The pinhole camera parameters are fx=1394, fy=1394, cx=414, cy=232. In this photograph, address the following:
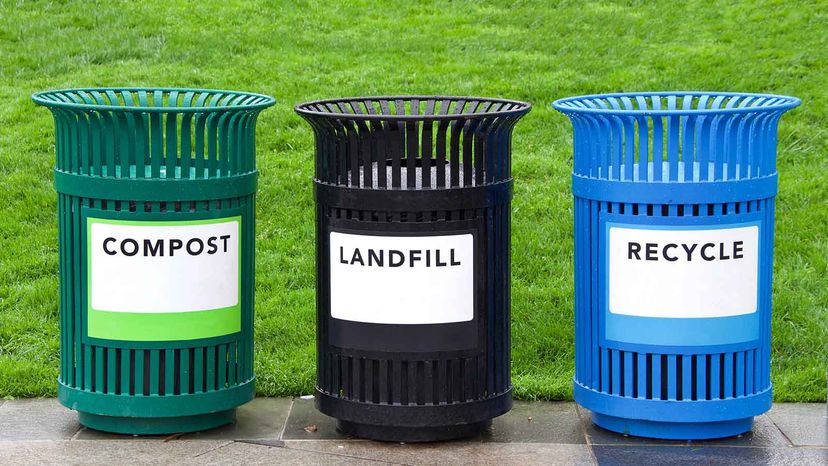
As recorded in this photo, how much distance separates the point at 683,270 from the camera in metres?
4.92

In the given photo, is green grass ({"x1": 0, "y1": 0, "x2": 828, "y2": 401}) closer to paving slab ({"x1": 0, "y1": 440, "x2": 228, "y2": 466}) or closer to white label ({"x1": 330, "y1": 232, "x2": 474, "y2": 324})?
paving slab ({"x1": 0, "y1": 440, "x2": 228, "y2": 466})

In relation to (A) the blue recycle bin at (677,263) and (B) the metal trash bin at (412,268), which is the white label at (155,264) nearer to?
(B) the metal trash bin at (412,268)

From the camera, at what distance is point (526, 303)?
6.86 meters

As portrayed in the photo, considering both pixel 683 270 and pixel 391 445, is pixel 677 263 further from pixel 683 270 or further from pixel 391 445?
pixel 391 445

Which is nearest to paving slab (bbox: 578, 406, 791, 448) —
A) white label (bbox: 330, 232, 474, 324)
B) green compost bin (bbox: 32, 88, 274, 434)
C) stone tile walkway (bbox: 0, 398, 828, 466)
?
stone tile walkway (bbox: 0, 398, 828, 466)

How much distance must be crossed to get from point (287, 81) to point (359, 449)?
543 centimetres

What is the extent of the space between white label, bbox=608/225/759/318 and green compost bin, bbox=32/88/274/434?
1.41m

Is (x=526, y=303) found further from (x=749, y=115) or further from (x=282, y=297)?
(x=749, y=115)

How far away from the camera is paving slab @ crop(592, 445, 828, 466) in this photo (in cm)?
498

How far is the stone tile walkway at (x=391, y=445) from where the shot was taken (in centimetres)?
501

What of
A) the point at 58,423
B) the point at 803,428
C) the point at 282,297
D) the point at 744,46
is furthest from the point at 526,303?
the point at 744,46

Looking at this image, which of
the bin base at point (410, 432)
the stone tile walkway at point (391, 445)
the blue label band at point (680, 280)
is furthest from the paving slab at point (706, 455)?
the bin base at point (410, 432)

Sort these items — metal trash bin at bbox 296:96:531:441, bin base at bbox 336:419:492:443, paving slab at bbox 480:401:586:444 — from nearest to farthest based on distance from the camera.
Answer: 1. metal trash bin at bbox 296:96:531:441
2. bin base at bbox 336:419:492:443
3. paving slab at bbox 480:401:586:444

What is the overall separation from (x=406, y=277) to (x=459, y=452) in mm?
700
